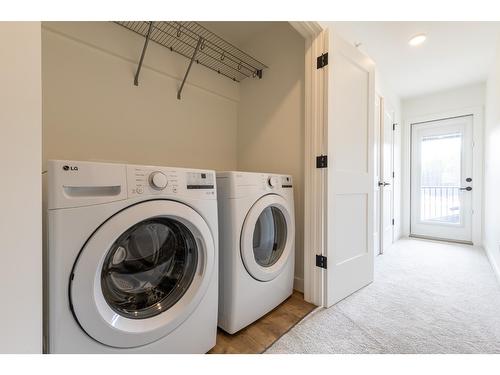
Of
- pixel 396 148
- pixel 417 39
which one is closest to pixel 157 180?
pixel 417 39

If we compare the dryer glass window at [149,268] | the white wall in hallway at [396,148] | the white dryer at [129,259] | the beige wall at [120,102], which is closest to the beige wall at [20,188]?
the white dryer at [129,259]

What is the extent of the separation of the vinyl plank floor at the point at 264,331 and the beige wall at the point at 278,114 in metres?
0.28

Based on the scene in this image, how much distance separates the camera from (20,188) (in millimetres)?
525

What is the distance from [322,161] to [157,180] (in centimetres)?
102

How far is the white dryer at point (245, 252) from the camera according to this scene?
3.70 ft

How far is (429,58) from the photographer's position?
7.57ft

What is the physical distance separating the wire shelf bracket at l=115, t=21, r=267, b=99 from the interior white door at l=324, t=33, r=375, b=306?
2.42ft

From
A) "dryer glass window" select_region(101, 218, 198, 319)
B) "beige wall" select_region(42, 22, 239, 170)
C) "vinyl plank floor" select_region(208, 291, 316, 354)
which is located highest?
"beige wall" select_region(42, 22, 239, 170)

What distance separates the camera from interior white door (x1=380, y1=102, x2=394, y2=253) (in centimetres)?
257

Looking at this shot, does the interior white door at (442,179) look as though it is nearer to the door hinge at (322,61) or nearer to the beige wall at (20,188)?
the door hinge at (322,61)

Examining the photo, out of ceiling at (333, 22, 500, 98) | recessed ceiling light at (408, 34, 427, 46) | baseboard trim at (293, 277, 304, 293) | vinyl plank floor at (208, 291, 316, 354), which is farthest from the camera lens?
recessed ceiling light at (408, 34, 427, 46)

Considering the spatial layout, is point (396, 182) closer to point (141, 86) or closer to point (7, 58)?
point (141, 86)

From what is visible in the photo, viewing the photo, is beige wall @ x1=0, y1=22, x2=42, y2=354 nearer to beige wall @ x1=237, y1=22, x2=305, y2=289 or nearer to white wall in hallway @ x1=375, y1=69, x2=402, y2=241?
beige wall @ x1=237, y1=22, x2=305, y2=289

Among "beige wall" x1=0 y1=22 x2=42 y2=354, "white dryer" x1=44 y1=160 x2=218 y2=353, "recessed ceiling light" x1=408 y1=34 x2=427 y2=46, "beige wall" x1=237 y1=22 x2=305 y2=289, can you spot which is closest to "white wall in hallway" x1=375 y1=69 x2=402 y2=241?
"recessed ceiling light" x1=408 y1=34 x2=427 y2=46
